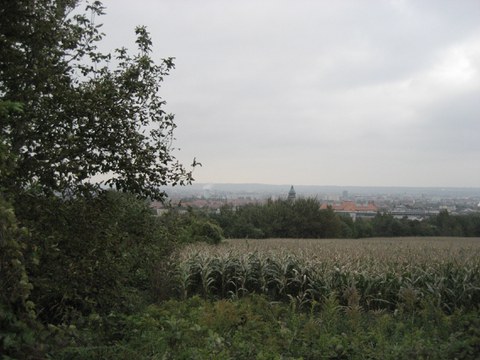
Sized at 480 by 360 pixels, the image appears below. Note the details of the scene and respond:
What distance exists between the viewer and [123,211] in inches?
223

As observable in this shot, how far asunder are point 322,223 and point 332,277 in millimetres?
27528

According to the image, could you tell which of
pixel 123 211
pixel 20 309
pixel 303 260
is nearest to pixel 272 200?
pixel 303 260

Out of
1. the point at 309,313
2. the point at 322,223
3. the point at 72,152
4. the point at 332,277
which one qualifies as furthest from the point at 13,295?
the point at 322,223

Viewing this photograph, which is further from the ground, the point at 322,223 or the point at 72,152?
the point at 72,152

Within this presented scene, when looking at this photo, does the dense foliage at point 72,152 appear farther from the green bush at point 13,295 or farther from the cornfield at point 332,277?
the cornfield at point 332,277

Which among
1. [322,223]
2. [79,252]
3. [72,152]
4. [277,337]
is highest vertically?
[72,152]

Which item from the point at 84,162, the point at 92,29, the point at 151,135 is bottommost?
the point at 84,162

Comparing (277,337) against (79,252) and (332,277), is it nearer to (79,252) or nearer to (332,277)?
(79,252)

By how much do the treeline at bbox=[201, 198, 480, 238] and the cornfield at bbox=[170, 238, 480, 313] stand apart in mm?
22674

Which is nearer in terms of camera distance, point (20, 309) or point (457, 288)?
point (20, 309)

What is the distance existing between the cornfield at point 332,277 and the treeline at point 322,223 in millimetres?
22674

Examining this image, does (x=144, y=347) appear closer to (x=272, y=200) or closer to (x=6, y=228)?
(x=6, y=228)

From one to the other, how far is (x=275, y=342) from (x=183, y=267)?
4626 millimetres

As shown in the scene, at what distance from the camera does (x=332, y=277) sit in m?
8.66
